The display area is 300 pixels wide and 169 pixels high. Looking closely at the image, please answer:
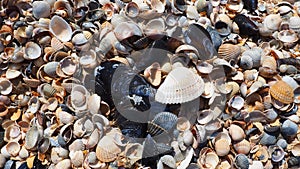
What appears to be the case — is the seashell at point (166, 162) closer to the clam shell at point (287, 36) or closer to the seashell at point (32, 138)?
the seashell at point (32, 138)

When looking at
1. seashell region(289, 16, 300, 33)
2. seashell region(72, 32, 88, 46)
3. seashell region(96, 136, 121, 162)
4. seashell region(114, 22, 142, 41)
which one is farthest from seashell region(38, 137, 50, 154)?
seashell region(289, 16, 300, 33)

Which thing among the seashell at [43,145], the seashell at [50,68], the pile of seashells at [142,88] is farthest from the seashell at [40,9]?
the seashell at [43,145]


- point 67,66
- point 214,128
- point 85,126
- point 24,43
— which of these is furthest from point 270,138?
point 24,43

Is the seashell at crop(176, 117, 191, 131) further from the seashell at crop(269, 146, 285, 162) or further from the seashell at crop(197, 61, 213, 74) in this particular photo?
the seashell at crop(269, 146, 285, 162)

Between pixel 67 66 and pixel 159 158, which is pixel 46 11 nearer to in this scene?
pixel 67 66

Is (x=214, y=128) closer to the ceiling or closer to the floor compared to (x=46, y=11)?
closer to the floor

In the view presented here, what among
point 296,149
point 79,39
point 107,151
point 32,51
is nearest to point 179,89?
point 107,151

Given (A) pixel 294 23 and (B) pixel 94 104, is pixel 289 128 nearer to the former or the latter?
(A) pixel 294 23
